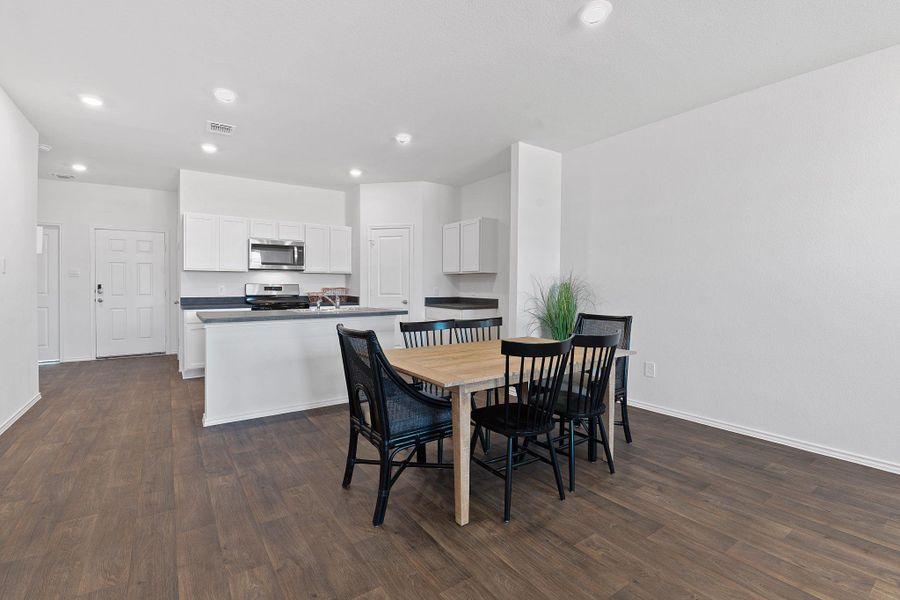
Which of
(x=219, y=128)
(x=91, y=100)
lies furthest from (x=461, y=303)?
(x=91, y=100)

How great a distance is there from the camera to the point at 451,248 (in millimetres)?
5922

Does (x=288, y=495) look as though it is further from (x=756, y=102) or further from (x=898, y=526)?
(x=756, y=102)

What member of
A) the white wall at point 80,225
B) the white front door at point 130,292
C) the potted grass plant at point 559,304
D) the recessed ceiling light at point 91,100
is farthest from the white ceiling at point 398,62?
the white front door at point 130,292

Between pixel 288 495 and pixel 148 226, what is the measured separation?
19.3ft

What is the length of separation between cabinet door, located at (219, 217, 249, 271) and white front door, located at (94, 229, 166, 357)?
1.79 m

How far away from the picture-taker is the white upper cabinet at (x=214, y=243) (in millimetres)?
5199

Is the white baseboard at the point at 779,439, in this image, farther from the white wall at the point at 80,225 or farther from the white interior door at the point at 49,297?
the white interior door at the point at 49,297

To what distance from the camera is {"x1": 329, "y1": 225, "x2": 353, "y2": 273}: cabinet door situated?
20.4ft

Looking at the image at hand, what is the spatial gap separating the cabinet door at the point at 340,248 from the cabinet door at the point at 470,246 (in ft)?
5.77

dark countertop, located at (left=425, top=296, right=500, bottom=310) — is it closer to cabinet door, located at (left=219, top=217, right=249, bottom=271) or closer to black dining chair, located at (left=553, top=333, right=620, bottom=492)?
cabinet door, located at (left=219, top=217, right=249, bottom=271)

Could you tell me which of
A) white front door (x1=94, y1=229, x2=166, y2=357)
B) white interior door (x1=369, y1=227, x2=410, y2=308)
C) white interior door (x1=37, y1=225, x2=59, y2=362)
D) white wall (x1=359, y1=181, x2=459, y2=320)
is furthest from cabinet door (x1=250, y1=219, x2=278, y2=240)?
white interior door (x1=37, y1=225, x2=59, y2=362)

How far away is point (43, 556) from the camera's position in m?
1.76

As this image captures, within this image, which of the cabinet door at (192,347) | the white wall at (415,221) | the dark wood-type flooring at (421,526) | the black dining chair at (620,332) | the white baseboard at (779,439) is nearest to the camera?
the dark wood-type flooring at (421,526)

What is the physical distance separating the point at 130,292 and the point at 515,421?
21.5ft
